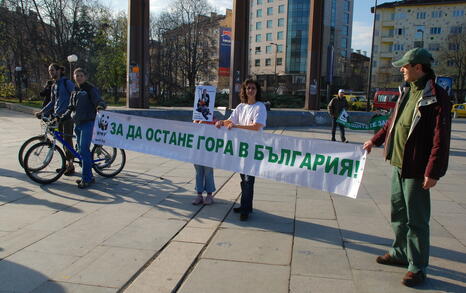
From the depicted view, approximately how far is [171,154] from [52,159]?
2.36 meters

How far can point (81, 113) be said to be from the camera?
252 inches

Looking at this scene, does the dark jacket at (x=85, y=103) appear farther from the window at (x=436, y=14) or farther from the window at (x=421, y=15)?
the window at (x=436, y=14)

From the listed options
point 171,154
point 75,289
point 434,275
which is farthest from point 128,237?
point 434,275

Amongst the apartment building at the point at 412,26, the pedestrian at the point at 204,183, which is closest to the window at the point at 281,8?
the apartment building at the point at 412,26

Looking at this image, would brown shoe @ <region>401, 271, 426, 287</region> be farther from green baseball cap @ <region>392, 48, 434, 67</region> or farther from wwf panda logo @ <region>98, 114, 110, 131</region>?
wwf panda logo @ <region>98, 114, 110, 131</region>

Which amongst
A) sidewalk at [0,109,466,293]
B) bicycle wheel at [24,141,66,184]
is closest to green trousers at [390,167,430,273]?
sidewalk at [0,109,466,293]

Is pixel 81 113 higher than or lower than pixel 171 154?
higher

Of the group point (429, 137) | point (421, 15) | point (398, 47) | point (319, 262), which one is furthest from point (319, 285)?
point (421, 15)

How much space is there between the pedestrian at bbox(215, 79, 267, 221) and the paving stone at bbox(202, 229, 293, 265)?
483 mm

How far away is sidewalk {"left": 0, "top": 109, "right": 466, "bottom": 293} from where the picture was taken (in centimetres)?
340

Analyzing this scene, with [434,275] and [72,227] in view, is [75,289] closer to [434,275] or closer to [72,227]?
[72,227]

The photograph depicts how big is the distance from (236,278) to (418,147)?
6.43 ft

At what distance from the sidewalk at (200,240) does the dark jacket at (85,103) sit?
1.17 m

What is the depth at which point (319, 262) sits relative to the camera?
12.6 feet
